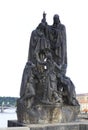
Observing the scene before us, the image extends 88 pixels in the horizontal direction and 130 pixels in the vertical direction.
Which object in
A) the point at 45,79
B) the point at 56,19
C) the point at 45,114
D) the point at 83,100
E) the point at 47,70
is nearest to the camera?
the point at 45,114

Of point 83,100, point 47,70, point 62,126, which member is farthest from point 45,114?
point 83,100

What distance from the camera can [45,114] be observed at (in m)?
8.51

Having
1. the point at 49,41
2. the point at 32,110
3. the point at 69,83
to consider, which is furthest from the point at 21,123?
the point at 49,41

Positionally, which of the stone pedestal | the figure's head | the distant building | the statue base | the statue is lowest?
the stone pedestal

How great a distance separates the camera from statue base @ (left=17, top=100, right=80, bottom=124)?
330 inches

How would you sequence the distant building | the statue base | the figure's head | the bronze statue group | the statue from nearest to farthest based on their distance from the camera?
1. the statue base
2. the statue
3. the bronze statue group
4. the figure's head
5. the distant building

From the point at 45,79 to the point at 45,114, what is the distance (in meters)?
0.85

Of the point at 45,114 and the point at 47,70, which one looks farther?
the point at 47,70

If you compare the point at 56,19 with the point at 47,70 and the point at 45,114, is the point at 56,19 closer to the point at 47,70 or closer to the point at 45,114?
the point at 47,70

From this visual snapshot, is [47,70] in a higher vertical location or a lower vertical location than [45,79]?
higher

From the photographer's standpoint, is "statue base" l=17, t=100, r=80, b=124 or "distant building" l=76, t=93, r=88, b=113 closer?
"statue base" l=17, t=100, r=80, b=124

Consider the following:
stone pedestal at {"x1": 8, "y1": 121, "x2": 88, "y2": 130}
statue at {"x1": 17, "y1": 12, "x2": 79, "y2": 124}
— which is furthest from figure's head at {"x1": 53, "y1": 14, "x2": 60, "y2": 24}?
stone pedestal at {"x1": 8, "y1": 121, "x2": 88, "y2": 130}

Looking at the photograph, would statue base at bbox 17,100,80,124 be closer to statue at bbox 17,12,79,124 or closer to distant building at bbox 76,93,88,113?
statue at bbox 17,12,79,124

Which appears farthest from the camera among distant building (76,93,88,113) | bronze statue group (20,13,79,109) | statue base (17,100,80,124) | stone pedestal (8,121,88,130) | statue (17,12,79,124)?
distant building (76,93,88,113)
